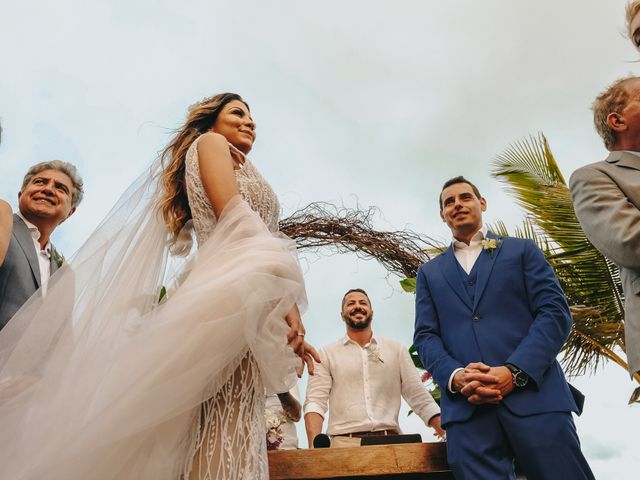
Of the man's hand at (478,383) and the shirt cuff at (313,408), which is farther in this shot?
the shirt cuff at (313,408)

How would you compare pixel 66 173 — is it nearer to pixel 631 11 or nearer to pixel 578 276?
pixel 631 11

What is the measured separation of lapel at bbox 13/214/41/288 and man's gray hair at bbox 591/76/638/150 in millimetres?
3091

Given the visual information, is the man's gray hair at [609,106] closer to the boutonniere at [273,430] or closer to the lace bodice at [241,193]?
the lace bodice at [241,193]

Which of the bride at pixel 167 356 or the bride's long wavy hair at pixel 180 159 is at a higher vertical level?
the bride's long wavy hair at pixel 180 159

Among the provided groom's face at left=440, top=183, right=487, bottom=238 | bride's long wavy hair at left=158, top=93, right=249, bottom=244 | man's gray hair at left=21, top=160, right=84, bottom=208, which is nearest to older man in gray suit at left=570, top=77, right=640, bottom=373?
groom's face at left=440, top=183, right=487, bottom=238

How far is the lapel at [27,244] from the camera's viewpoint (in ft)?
10.9

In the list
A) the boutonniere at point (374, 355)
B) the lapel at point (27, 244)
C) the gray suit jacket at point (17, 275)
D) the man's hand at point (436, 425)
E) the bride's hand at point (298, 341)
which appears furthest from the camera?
the boutonniere at point (374, 355)

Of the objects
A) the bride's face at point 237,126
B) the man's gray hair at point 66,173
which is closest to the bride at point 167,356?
the bride's face at point 237,126

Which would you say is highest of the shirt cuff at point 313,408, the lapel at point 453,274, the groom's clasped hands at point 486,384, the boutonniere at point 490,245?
the boutonniere at point 490,245

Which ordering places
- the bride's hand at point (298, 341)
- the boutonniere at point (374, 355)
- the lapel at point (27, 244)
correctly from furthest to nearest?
the boutonniere at point (374, 355)
the lapel at point (27, 244)
the bride's hand at point (298, 341)

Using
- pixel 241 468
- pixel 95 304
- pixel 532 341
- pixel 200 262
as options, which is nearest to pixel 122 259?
pixel 95 304

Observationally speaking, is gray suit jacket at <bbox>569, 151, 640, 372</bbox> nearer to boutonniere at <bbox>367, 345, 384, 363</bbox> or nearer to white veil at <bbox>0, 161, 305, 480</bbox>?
white veil at <bbox>0, 161, 305, 480</bbox>

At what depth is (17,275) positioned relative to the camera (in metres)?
3.20

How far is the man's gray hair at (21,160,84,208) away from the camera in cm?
401
